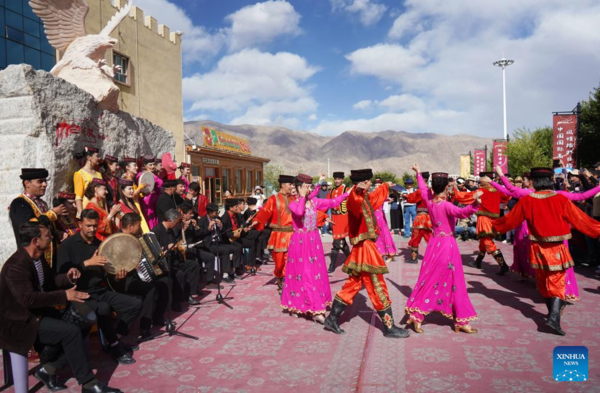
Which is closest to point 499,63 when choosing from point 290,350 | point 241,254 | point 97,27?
point 97,27

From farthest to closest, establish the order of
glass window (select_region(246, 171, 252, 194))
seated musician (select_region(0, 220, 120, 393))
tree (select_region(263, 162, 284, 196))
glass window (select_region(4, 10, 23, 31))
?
tree (select_region(263, 162, 284, 196))
glass window (select_region(246, 171, 252, 194))
glass window (select_region(4, 10, 23, 31))
seated musician (select_region(0, 220, 120, 393))

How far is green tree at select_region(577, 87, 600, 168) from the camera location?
2708 centimetres

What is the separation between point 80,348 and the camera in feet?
11.7

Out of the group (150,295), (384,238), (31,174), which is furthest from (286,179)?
(384,238)

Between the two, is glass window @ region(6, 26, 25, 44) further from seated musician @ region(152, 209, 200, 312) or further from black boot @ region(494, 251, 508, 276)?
black boot @ region(494, 251, 508, 276)

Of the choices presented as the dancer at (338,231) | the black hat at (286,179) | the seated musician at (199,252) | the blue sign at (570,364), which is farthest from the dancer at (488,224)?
the seated musician at (199,252)

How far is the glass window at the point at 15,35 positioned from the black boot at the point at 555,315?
69.0 feet

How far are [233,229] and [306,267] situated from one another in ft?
10.8

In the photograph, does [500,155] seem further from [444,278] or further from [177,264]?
[177,264]

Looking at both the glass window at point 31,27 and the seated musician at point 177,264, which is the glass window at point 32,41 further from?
the seated musician at point 177,264

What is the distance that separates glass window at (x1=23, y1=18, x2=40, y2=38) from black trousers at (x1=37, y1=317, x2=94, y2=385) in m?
19.2

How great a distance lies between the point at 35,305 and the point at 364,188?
335cm

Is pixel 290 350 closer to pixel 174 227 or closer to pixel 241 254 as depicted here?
pixel 174 227

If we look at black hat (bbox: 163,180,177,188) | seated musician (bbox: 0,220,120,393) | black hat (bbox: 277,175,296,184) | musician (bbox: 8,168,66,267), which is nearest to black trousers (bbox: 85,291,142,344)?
seated musician (bbox: 0,220,120,393)
